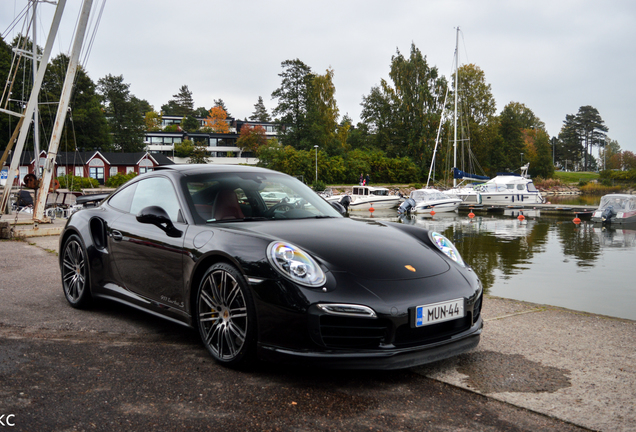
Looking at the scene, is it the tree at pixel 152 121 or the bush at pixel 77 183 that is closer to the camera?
the bush at pixel 77 183

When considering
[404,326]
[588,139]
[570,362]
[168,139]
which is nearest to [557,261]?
[570,362]

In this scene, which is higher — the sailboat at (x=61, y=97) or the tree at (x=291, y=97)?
the tree at (x=291, y=97)

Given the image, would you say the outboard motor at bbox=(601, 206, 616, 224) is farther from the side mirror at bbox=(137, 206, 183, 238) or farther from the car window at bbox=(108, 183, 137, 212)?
the side mirror at bbox=(137, 206, 183, 238)

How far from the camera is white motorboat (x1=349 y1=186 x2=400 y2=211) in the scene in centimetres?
4072

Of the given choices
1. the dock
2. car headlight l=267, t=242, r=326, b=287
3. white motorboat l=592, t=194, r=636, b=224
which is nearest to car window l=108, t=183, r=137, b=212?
car headlight l=267, t=242, r=326, b=287

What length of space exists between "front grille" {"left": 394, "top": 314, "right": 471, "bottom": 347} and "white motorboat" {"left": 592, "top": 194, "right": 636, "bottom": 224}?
28715 millimetres

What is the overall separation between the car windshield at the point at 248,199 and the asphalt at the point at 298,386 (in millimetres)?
1052

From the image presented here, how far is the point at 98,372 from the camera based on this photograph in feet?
11.6

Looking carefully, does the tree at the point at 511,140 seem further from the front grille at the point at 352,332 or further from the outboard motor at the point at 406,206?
the front grille at the point at 352,332

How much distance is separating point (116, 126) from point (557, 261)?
282ft

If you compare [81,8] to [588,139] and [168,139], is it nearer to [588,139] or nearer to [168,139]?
[168,139]

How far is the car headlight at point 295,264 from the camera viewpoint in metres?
3.28

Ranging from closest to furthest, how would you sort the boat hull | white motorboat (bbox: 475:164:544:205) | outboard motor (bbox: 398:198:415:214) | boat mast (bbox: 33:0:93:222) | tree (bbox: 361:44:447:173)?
boat mast (bbox: 33:0:93:222), outboard motor (bbox: 398:198:415:214), the boat hull, white motorboat (bbox: 475:164:544:205), tree (bbox: 361:44:447:173)

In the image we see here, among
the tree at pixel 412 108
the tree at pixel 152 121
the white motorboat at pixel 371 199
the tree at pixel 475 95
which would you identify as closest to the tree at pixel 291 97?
the tree at pixel 412 108
